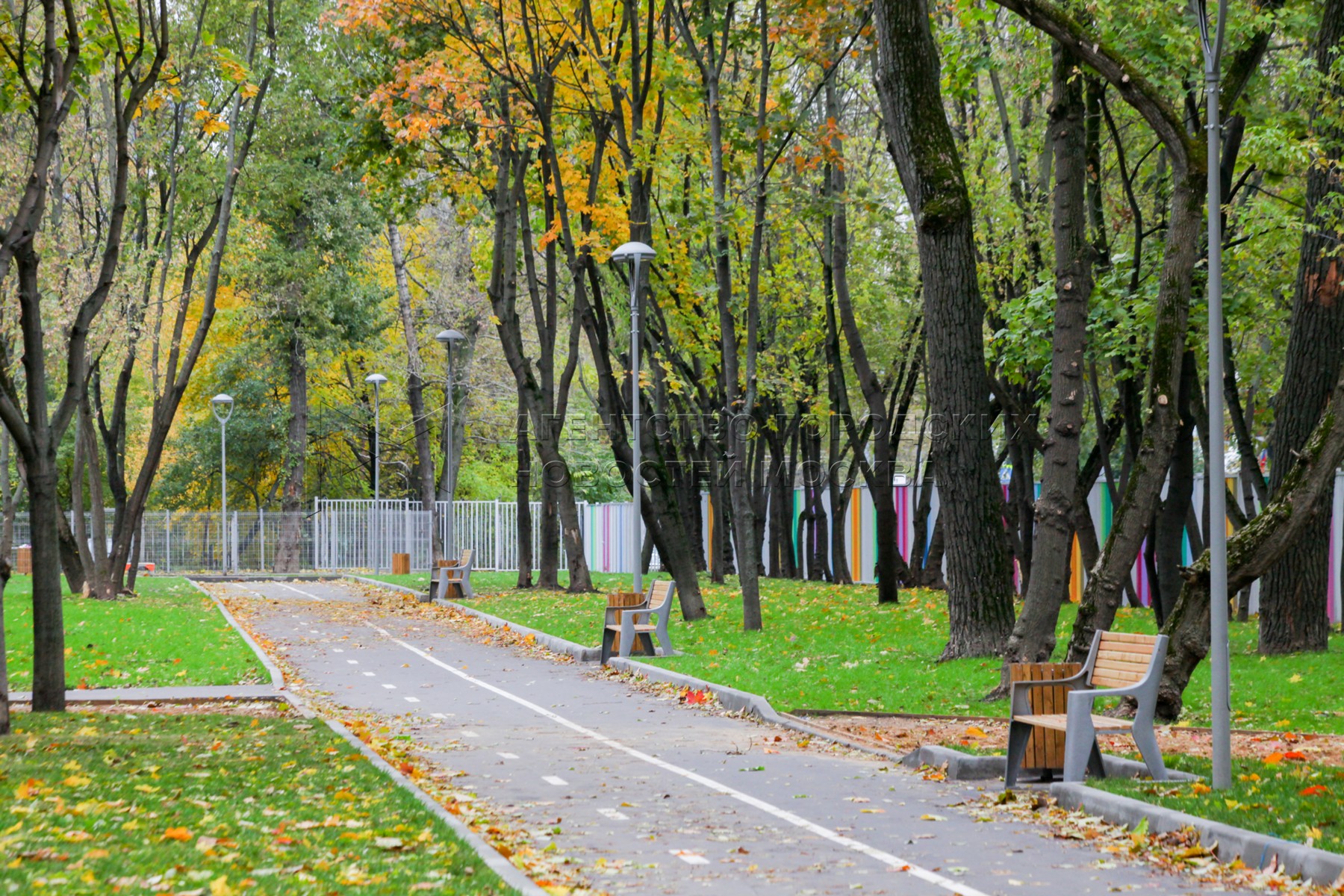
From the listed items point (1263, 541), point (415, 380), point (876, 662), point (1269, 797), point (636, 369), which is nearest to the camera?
point (1269, 797)

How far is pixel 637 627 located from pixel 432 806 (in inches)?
394

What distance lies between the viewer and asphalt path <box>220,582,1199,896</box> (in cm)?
706

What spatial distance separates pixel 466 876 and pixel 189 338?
46.6 meters

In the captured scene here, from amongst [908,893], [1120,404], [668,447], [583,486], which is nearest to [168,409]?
[668,447]

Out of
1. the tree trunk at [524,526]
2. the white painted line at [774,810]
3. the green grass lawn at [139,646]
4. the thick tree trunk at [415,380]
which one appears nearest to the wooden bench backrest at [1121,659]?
the white painted line at [774,810]

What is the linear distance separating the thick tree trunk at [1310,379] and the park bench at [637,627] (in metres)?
7.44

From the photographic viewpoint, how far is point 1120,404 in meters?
22.1

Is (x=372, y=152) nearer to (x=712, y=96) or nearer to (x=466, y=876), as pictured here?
(x=712, y=96)

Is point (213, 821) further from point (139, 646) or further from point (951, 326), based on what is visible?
point (139, 646)

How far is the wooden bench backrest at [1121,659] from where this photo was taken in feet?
32.1

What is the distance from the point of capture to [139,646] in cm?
1908

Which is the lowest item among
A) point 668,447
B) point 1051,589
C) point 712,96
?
point 1051,589

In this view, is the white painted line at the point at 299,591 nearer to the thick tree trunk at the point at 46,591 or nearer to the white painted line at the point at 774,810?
the white painted line at the point at 774,810

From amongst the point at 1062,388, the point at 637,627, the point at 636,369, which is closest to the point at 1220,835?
the point at 1062,388
